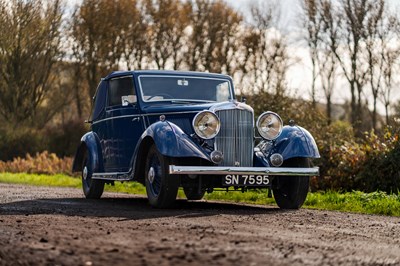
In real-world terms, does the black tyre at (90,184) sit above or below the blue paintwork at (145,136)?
below

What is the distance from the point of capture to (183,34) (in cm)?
4150

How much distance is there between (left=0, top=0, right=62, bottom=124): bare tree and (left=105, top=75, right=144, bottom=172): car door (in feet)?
69.3

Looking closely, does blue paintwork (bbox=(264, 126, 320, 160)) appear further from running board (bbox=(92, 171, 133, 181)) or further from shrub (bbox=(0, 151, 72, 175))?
shrub (bbox=(0, 151, 72, 175))

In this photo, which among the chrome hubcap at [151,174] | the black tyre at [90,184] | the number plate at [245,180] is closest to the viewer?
the number plate at [245,180]

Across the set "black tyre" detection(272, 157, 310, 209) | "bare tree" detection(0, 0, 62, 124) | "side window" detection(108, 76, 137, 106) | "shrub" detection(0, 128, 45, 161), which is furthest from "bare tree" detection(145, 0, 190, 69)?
"black tyre" detection(272, 157, 310, 209)

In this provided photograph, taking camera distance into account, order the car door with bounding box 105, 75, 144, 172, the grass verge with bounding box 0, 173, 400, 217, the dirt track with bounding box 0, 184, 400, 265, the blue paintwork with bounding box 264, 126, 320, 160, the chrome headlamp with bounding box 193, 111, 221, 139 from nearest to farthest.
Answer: the dirt track with bounding box 0, 184, 400, 265, the chrome headlamp with bounding box 193, 111, 221, 139, the blue paintwork with bounding box 264, 126, 320, 160, the grass verge with bounding box 0, 173, 400, 217, the car door with bounding box 105, 75, 144, 172

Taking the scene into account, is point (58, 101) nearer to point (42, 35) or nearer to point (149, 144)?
point (42, 35)

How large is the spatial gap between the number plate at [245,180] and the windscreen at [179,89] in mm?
2399

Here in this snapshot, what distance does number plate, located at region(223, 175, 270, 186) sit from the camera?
10844 millimetres

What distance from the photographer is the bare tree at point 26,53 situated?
3406 centimetres

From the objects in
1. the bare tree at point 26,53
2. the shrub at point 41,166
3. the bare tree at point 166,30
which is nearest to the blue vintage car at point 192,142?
the shrub at point 41,166

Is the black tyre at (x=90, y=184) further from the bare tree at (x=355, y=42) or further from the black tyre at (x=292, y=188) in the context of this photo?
the bare tree at (x=355, y=42)

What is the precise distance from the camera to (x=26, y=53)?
1442 inches

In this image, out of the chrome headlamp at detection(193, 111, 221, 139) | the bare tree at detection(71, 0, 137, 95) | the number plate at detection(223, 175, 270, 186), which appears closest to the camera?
the number plate at detection(223, 175, 270, 186)
